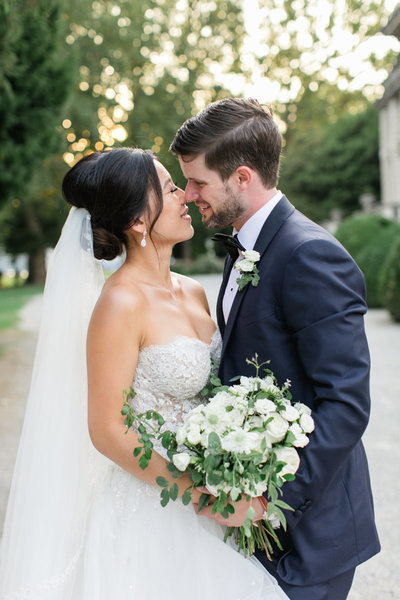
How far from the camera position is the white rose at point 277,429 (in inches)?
71.7

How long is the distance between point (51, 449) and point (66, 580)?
0.51 metres

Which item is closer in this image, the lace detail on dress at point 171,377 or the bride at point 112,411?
the bride at point 112,411

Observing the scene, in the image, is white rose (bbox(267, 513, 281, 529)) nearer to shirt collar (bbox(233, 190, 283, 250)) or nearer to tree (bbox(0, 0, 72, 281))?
shirt collar (bbox(233, 190, 283, 250))

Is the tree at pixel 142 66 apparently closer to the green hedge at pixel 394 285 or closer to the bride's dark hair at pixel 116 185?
the green hedge at pixel 394 285

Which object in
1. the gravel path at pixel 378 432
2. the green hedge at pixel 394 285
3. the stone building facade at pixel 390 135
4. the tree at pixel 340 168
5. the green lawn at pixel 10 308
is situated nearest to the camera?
the gravel path at pixel 378 432

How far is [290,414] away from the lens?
6.04ft

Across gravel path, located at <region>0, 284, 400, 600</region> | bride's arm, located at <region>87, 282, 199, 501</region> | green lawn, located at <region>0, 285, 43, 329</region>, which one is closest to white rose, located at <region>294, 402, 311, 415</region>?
bride's arm, located at <region>87, 282, 199, 501</region>

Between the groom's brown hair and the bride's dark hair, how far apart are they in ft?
0.87

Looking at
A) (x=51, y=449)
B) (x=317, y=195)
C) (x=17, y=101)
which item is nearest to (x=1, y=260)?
(x=317, y=195)

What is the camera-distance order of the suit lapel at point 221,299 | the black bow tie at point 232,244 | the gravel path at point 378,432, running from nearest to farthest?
the black bow tie at point 232,244, the suit lapel at point 221,299, the gravel path at point 378,432

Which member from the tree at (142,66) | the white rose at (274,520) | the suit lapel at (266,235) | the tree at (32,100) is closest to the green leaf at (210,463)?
the white rose at (274,520)

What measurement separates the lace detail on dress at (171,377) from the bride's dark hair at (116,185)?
56 centimetres

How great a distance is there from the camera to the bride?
2207mm

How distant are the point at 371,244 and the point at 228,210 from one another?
1535cm
